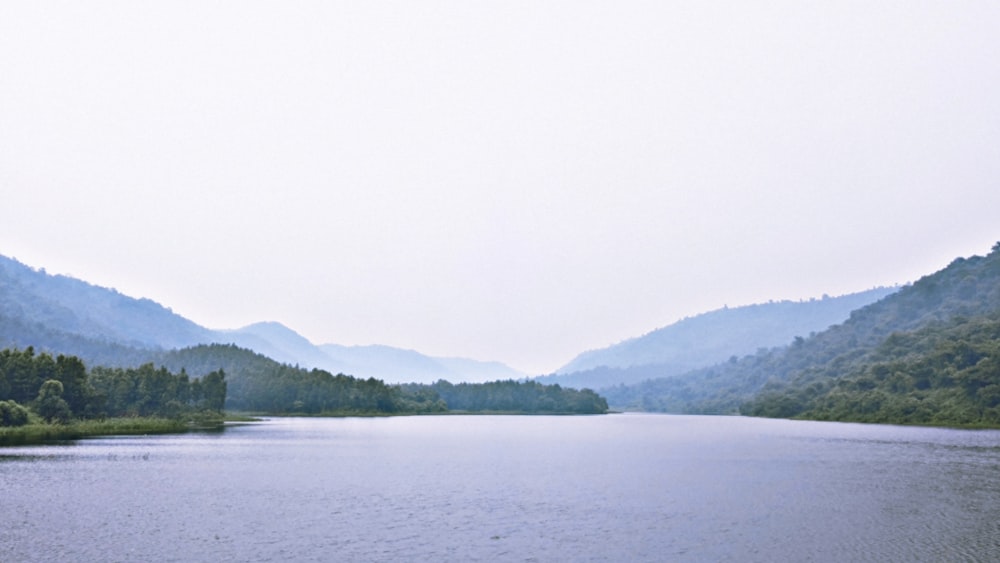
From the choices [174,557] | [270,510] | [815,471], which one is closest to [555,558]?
[174,557]

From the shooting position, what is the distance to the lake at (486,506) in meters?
47.1

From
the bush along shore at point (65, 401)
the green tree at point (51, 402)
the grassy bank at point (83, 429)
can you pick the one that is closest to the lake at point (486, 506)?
the grassy bank at point (83, 429)

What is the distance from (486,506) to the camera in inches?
2542

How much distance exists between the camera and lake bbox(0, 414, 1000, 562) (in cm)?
4706

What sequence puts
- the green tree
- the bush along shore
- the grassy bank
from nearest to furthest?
1. the grassy bank
2. the bush along shore
3. the green tree

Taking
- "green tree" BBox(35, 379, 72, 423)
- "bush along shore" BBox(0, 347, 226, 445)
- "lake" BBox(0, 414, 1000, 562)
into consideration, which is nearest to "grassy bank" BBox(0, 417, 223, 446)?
"bush along shore" BBox(0, 347, 226, 445)

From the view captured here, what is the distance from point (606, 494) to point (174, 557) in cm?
4406

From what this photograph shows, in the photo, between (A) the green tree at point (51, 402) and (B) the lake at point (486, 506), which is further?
(A) the green tree at point (51, 402)

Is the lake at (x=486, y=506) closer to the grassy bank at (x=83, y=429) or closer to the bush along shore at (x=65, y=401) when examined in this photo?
the grassy bank at (x=83, y=429)

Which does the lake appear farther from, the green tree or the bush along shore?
the green tree

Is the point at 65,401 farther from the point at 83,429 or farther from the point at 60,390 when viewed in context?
the point at 83,429

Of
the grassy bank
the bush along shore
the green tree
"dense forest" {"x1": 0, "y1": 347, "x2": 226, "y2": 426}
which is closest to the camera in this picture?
the grassy bank

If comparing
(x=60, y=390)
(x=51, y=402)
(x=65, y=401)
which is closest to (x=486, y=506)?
(x=51, y=402)

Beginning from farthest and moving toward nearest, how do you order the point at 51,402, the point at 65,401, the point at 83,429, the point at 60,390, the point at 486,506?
the point at 65,401 → the point at 83,429 → the point at 60,390 → the point at 51,402 → the point at 486,506
